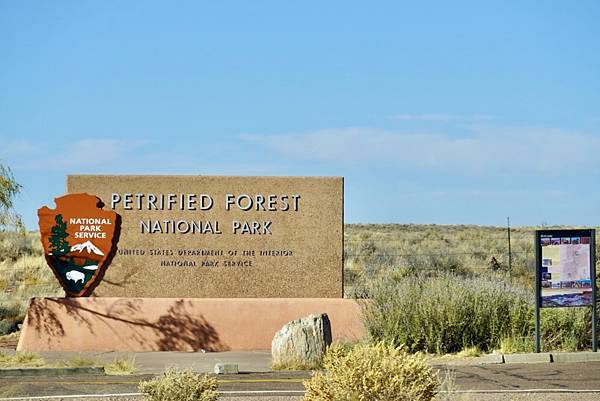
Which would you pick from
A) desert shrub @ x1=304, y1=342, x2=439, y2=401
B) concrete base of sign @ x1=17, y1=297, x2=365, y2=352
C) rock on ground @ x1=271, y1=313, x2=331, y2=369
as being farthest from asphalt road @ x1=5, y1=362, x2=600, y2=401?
concrete base of sign @ x1=17, y1=297, x2=365, y2=352

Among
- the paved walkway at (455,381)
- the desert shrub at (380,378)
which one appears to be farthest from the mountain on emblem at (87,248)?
the desert shrub at (380,378)

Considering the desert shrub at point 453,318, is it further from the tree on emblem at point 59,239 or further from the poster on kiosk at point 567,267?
the tree on emblem at point 59,239

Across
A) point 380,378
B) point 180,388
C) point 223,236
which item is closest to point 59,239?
point 223,236

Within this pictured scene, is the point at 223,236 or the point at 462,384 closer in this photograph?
the point at 462,384

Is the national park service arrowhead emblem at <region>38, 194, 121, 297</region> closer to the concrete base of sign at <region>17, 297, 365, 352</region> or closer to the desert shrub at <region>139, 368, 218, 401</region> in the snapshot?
the concrete base of sign at <region>17, 297, 365, 352</region>

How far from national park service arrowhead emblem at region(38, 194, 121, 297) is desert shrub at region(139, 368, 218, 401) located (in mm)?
12422

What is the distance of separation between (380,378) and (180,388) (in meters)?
2.50

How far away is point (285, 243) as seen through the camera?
24125 millimetres

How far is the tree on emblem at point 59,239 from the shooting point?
23984mm

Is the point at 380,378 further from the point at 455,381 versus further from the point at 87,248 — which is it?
the point at 87,248

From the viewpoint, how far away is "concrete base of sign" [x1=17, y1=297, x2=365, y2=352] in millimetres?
23562

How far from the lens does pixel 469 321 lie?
21266mm

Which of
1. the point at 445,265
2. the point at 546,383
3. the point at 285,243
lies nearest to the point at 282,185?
the point at 285,243

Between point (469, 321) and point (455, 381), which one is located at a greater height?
point (469, 321)
